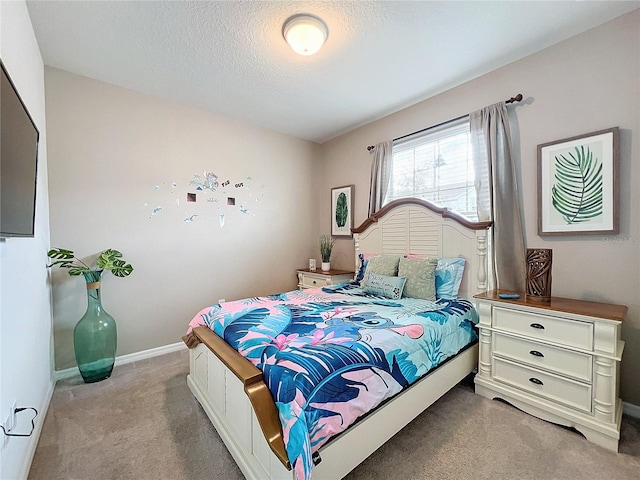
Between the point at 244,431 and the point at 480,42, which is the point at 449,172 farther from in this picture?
the point at 244,431

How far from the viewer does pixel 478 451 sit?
1603 millimetres

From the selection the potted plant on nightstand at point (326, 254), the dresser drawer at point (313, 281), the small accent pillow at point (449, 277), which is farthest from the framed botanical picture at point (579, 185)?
the potted plant on nightstand at point (326, 254)

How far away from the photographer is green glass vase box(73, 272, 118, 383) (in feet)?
7.73

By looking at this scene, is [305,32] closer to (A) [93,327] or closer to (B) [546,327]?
(B) [546,327]

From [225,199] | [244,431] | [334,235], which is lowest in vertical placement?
[244,431]

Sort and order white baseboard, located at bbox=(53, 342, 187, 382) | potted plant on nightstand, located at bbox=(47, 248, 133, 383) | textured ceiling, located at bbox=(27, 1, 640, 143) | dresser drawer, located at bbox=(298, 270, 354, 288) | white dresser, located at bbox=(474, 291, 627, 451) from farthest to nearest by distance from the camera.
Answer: dresser drawer, located at bbox=(298, 270, 354, 288) → white baseboard, located at bbox=(53, 342, 187, 382) → potted plant on nightstand, located at bbox=(47, 248, 133, 383) → textured ceiling, located at bbox=(27, 1, 640, 143) → white dresser, located at bbox=(474, 291, 627, 451)

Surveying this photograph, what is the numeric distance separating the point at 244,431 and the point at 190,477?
35cm

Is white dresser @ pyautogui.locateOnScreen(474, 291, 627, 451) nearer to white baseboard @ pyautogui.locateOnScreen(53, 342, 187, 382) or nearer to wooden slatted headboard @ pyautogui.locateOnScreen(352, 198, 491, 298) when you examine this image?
wooden slatted headboard @ pyautogui.locateOnScreen(352, 198, 491, 298)

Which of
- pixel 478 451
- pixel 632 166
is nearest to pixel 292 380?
pixel 478 451

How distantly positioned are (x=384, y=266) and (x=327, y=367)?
1.73 m

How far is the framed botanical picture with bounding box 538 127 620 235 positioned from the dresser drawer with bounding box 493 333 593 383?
92 cm

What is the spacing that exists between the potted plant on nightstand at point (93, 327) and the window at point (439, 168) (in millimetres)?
3058

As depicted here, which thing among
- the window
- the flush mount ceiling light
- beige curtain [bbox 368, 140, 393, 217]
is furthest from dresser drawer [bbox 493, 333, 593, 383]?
the flush mount ceiling light

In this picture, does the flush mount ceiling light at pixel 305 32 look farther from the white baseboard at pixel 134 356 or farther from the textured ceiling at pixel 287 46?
the white baseboard at pixel 134 356
